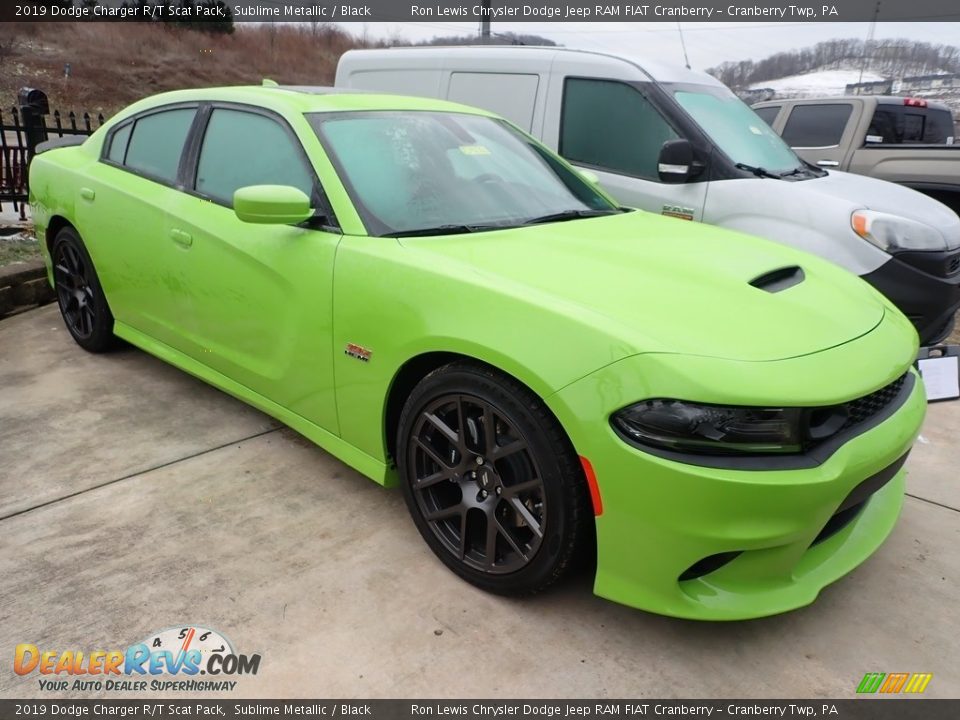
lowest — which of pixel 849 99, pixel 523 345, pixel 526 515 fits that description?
pixel 526 515

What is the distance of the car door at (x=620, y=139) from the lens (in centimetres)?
463

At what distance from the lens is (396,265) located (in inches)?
95.0

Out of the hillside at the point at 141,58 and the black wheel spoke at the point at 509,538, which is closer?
the black wheel spoke at the point at 509,538

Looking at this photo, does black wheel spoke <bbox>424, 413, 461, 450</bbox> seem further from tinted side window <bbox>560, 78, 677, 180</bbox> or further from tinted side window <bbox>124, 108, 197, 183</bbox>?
tinted side window <bbox>560, 78, 677, 180</bbox>

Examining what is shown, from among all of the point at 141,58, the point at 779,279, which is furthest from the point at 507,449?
the point at 141,58

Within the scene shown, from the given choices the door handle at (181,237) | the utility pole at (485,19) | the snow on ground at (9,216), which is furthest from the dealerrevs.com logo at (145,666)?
the utility pole at (485,19)

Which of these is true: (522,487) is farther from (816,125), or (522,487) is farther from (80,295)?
(816,125)

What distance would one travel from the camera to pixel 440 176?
2869 mm

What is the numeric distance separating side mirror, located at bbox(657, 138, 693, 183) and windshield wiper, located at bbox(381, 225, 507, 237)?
2.16 metres

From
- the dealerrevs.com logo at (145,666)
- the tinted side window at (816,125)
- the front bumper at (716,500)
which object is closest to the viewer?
the front bumper at (716,500)

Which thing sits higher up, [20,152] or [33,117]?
[33,117]

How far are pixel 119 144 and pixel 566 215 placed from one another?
8.43ft

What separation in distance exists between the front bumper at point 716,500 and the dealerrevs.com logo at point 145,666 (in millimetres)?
1113

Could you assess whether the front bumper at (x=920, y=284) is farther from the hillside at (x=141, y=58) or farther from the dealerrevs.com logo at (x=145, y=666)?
the hillside at (x=141, y=58)
